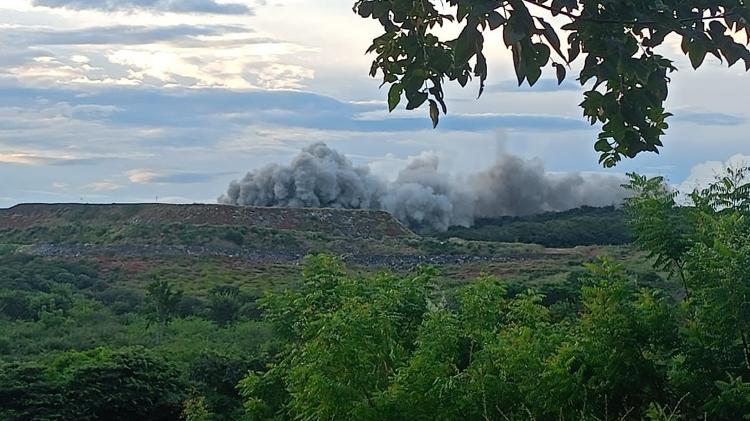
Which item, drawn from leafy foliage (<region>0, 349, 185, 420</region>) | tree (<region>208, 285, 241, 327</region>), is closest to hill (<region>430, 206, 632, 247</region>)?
tree (<region>208, 285, 241, 327</region>)

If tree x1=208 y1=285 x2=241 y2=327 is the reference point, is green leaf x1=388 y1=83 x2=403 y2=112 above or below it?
above

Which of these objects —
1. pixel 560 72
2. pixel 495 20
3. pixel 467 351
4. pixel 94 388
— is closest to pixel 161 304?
pixel 94 388

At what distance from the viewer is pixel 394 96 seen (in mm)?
3449

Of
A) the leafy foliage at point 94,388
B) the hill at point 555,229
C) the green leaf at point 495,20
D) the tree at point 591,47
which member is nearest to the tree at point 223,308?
the leafy foliage at point 94,388

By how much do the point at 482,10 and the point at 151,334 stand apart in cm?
2478

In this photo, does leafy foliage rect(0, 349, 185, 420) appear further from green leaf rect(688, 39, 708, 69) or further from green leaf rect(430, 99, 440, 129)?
green leaf rect(688, 39, 708, 69)

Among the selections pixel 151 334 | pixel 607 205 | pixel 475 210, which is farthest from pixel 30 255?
pixel 607 205

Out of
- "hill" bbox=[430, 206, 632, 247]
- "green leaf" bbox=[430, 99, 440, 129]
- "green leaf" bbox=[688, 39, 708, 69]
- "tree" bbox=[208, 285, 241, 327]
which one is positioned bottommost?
"hill" bbox=[430, 206, 632, 247]

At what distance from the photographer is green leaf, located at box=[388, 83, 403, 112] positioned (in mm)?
3428

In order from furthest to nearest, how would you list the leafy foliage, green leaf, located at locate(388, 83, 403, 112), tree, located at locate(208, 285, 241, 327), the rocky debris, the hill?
the hill → the rocky debris → tree, located at locate(208, 285, 241, 327) → the leafy foliage → green leaf, located at locate(388, 83, 403, 112)

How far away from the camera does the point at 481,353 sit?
8227mm

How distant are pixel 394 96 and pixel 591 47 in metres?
0.67

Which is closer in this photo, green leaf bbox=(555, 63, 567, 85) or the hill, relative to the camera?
green leaf bbox=(555, 63, 567, 85)

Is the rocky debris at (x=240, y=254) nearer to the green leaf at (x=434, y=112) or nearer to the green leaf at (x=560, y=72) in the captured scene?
the green leaf at (x=434, y=112)
